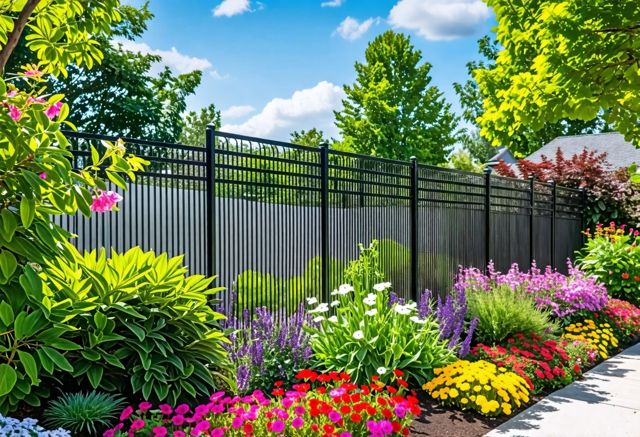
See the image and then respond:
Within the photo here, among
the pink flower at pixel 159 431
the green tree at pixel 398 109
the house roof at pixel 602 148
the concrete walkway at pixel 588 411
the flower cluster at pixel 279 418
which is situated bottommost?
the concrete walkway at pixel 588 411

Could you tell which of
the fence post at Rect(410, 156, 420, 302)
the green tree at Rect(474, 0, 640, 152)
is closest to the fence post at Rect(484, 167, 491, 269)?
the fence post at Rect(410, 156, 420, 302)

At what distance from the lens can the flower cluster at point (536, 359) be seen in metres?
5.19

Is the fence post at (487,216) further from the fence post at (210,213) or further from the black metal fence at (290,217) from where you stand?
the fence post at (210,213)

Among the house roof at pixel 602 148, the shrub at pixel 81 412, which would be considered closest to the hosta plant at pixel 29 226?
the shrub at pixel 81 412

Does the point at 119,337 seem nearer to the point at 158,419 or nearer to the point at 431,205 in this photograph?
the point at 158,419

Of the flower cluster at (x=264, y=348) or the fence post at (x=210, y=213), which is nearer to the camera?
the flower cluster at (x=264, y=348)

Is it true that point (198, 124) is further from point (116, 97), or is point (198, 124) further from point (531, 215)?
point (531, 215)

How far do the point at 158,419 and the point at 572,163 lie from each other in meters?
13.2

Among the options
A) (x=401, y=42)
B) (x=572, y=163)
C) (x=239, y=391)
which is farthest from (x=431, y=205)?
(x=401, y=42)

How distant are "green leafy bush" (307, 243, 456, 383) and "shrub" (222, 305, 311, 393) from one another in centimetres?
18

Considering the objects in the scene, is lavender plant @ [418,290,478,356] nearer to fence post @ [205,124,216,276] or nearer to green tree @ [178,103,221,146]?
fence post @ [205,124,216,276]

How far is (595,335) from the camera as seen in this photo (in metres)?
7.06

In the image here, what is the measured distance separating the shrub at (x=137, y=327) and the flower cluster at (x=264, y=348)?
0.56 metres

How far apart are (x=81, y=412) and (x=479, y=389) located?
2.91 metres
